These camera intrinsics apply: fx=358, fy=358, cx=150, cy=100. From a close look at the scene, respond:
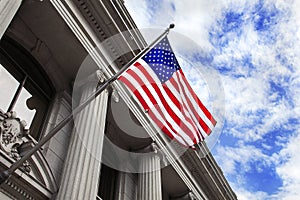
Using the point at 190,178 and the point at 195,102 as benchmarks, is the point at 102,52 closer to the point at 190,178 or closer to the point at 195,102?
the point at 195,102

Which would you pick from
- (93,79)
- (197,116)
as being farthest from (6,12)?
(197,116)

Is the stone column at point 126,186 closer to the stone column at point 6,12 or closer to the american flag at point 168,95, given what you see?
the american flag at point 168,95

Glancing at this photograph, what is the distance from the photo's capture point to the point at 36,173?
9.19 m

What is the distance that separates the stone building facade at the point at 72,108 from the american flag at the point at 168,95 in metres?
1.69

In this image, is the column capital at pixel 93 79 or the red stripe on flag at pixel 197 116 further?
the column capital at pixel 93 79

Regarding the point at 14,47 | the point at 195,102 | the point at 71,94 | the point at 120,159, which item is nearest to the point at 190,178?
the point at 120,159

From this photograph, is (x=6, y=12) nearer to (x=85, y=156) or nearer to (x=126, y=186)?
→ (x=85, y=156)

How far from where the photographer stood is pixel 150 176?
1423 centimetres

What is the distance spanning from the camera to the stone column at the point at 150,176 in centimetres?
1354

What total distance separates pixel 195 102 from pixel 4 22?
6902mm

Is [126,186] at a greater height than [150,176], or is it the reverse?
[150,176]

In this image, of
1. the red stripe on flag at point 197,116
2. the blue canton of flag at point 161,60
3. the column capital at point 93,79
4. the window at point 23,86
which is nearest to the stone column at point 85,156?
the column capital at point 93,79

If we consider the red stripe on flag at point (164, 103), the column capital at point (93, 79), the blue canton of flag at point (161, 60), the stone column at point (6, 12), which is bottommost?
the stone column at point (6, 12)

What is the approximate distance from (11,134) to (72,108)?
13.0 ft
